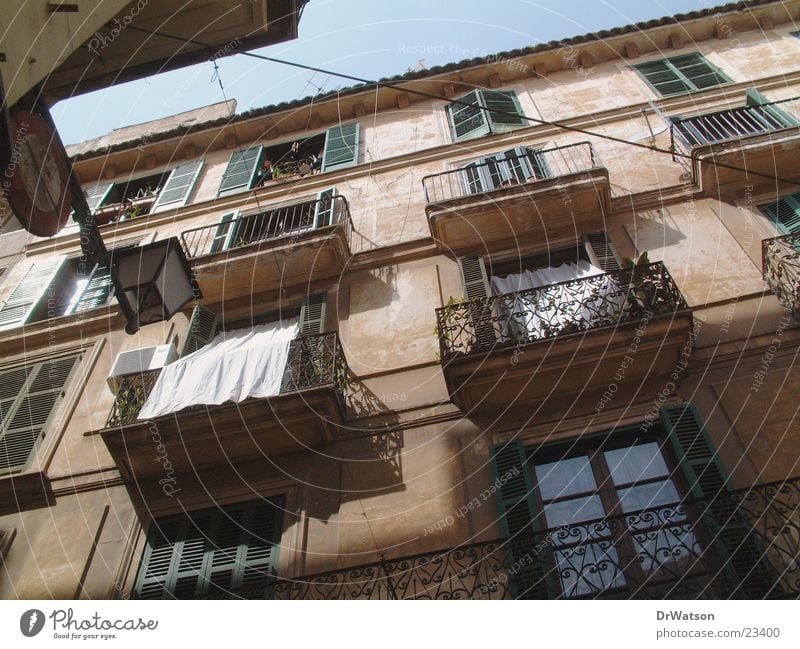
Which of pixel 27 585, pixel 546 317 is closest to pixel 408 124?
pixel 546 317

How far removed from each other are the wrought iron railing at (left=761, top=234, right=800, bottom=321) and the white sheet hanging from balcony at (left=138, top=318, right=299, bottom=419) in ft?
19.5

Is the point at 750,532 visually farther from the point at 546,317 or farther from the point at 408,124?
the point at 408,124

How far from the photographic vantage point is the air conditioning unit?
30.4ft

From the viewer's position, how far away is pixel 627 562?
6086 millimetres

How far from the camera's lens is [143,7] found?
709cm

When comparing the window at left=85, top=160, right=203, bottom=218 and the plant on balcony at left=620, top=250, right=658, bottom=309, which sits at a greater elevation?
the plant on balcony at left=620, top=250, right=658, bottom=309

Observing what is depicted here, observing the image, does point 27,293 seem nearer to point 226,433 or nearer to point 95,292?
point 95,292

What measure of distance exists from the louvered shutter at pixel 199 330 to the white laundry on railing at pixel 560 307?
14.6ft

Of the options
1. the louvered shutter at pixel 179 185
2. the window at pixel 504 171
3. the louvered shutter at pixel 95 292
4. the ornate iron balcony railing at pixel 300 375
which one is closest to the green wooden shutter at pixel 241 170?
the louvered shutter at pixel 179 185

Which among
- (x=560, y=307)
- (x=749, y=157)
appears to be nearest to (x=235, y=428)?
(x=560, y=307)

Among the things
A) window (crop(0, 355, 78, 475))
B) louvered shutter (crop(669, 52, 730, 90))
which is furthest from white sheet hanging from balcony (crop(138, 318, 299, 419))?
louvered shutter (crop(669, 52, 730, 90))

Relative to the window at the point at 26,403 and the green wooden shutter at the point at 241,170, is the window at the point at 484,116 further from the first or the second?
the window at the point at 26,403
